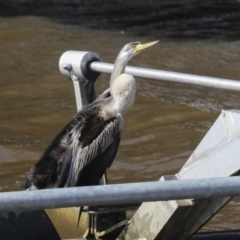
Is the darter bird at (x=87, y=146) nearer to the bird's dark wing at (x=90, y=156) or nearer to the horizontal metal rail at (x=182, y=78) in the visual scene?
the bird's dark wing at (x=90, y=156)

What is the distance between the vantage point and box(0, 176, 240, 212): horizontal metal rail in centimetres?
148

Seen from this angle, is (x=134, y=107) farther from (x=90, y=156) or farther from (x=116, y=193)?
(x=116, y=193)

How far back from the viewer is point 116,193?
4.89 feet

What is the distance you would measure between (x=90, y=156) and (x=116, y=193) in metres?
1.45

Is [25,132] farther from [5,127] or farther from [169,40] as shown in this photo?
[169,40]

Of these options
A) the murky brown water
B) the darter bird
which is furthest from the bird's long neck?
the murky brown water

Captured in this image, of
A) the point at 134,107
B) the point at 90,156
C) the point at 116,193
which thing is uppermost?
the point at 134,107

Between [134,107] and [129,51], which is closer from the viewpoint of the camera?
[129,51]

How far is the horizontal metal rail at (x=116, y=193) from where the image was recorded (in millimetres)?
1479

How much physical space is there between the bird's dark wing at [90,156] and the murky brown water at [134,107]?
1.37 metres

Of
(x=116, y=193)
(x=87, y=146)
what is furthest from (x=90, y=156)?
(x=116, y=193)

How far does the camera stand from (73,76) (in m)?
2.97

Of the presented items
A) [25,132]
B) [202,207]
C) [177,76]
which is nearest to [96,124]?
[177,76]

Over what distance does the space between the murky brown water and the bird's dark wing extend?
1.37 m
